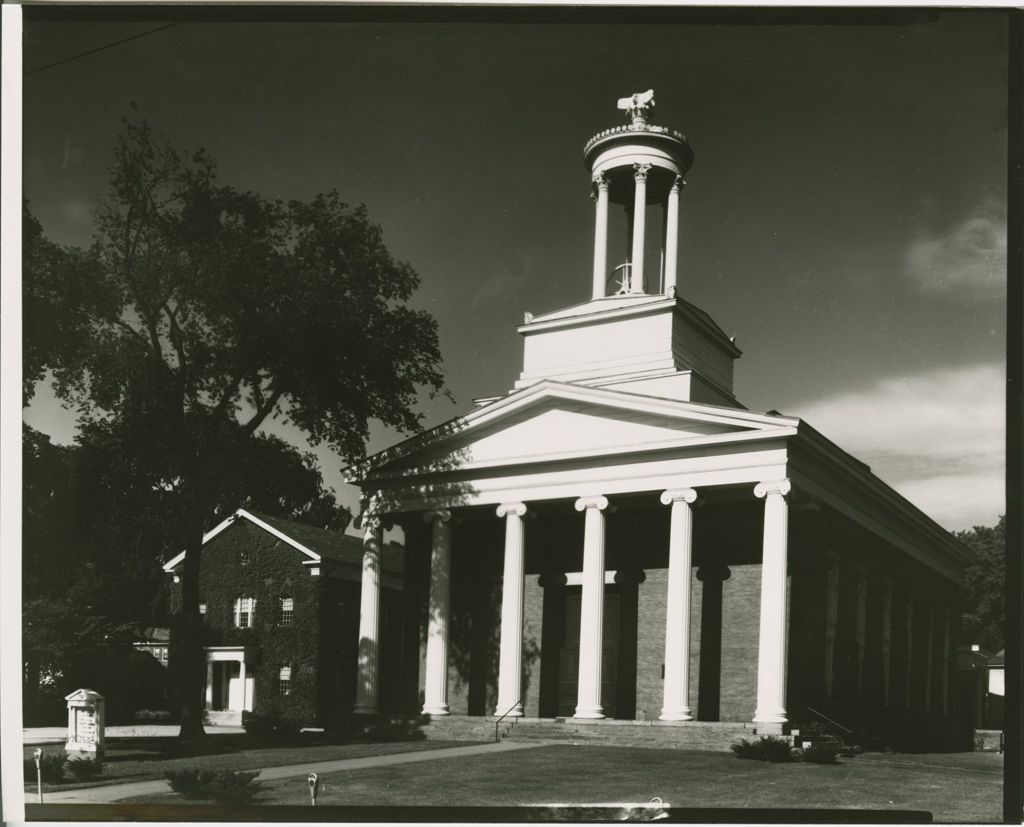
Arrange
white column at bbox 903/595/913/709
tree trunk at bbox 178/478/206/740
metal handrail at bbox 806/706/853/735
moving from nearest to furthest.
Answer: tree trunk at bbox 178/478/206/740, metal handrail at bbox 806/706/853/735, white column at bbox 903/595/913/709

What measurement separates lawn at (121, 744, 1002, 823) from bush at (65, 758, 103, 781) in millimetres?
1585

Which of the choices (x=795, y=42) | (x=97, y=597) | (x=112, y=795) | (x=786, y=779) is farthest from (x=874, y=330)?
(x=97, y=597)

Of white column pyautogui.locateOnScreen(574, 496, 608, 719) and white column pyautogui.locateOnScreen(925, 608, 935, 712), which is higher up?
white column pyautogui.locateOnScreen(574, 496, 608, 719)

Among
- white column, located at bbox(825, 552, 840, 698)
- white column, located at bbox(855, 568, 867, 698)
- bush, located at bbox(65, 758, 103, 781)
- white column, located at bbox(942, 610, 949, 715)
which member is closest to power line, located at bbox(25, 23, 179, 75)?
bush, located at bbox(65, 758, 103, 781)

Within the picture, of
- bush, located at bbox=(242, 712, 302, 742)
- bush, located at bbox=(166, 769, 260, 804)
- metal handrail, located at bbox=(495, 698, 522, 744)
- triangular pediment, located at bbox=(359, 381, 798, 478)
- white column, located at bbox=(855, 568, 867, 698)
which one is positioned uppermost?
triangular pediment, located at bbox=(359, 381, 798, 478)

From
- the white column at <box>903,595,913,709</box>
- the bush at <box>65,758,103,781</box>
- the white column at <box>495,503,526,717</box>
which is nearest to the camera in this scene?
the bush at <box>65,758,103,781</box>

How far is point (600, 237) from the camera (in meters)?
29.2

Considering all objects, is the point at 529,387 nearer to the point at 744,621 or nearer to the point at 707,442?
the point at 707,442

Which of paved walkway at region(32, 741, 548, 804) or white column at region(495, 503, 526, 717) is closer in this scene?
paved walkway at region(32, 741, 548, 804)

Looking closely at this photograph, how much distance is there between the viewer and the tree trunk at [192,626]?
76.4ft

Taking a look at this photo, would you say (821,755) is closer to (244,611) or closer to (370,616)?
(370,616)

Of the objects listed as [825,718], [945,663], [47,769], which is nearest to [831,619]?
[825,718]

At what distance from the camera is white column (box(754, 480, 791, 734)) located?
2383 centimetres

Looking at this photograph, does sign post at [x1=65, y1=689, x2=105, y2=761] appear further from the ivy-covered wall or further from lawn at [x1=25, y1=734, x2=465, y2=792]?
the ivy-covered wall
